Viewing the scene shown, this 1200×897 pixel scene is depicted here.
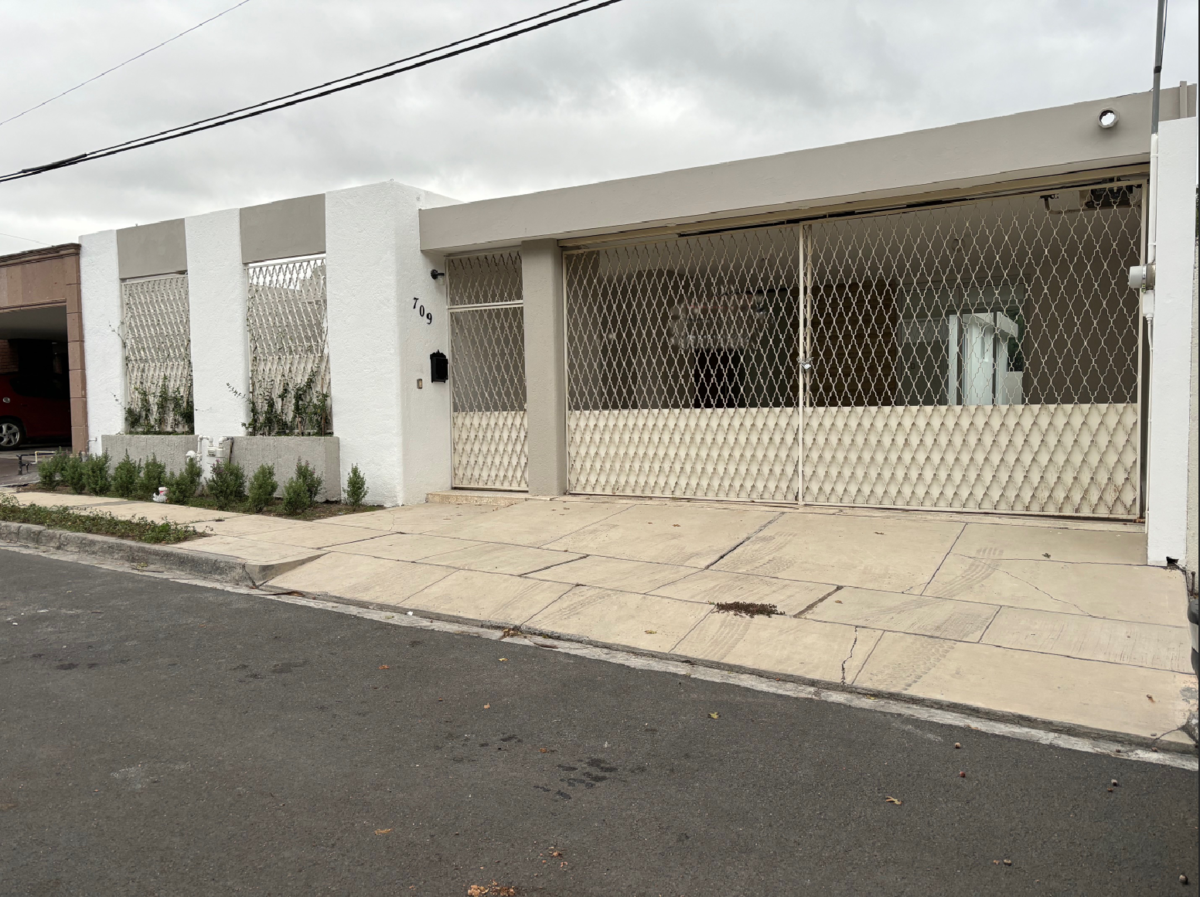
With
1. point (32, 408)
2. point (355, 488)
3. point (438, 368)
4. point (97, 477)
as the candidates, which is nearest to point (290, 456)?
point (355, 488)

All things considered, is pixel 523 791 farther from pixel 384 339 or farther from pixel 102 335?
pixel 102 335

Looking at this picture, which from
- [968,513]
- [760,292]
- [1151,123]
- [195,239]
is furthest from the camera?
[195,239]

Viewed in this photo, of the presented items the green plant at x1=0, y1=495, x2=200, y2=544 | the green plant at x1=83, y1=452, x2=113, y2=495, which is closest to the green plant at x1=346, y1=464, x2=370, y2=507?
the green plant at x1=0, y1=495, x2=200, y2=544

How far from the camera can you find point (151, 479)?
11.3 metres

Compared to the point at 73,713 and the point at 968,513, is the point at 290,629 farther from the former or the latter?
the point at 968,513

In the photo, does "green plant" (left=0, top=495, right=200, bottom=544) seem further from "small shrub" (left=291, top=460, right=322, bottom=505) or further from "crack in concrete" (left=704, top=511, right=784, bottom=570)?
"crack in concrete" (left=704, top=511, right=784, bottom=570)

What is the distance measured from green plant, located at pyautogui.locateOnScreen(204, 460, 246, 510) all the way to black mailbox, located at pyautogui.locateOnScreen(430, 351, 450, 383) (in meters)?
2.67

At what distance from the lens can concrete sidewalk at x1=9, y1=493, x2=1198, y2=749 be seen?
4406 mm

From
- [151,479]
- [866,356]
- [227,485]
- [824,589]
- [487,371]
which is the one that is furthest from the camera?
[151,479]

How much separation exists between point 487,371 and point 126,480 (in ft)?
16.7

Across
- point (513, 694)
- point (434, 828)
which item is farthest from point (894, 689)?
point (434, 828)

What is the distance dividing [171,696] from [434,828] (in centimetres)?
204

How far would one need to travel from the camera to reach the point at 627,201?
8.62 meters

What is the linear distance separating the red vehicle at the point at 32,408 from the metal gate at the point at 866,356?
17015 mm
